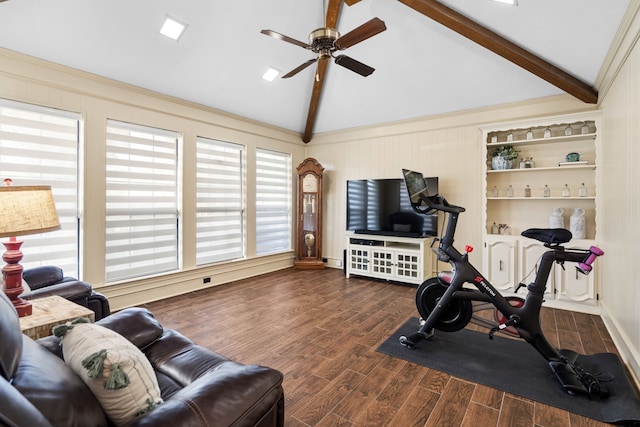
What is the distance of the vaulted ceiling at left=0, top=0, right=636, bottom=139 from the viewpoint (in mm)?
2820

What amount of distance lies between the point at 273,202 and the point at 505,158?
3.81 meters

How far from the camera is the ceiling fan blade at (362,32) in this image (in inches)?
98.8

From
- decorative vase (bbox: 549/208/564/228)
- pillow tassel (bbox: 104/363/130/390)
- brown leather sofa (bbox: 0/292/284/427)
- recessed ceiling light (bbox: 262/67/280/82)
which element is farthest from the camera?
recessed ceiling light (bbox: 262/67/280/82)

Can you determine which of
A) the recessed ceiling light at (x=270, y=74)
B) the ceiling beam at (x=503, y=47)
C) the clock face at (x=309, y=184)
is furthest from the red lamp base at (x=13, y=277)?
the clock face at (x=309, y=184)

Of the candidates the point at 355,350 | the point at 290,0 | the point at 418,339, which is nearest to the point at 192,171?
the point at 290,0

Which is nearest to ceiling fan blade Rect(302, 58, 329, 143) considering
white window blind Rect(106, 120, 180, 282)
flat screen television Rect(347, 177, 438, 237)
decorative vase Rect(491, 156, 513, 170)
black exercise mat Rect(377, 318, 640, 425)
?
flat screen television Rect(347, 177, 438, 237)

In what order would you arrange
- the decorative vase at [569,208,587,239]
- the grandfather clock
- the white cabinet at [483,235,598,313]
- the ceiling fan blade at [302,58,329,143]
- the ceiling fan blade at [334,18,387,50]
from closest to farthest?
the ceiling fan blade at [334,18,387,50] < the white cabinet at [483,235,598,313] < the decorative vase at [569,208,587,239] < the ceiling fan blade at [302,58,329,143] < the grandfather clock

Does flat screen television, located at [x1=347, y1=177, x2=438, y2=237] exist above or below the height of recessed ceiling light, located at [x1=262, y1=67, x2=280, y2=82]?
below

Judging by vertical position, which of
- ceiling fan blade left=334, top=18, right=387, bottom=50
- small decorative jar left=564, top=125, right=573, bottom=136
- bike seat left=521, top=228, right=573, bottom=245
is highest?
ceiling fan blade left=334, top=18, right=387, bottom=50

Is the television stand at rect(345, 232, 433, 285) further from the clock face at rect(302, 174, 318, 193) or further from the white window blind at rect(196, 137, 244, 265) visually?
the white window blind at rect(196, 137, 244, 265)

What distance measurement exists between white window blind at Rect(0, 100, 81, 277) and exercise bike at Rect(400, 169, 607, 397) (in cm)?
356

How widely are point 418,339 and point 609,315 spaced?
6.88 feet

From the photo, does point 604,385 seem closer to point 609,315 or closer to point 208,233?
point 609,315

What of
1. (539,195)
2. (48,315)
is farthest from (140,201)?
(539,195)
